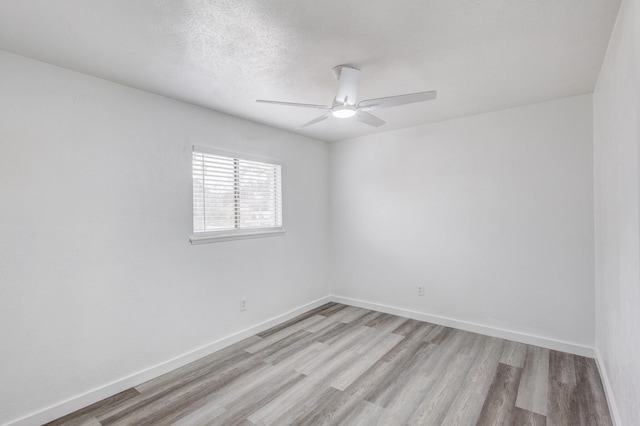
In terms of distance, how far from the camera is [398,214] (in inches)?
156

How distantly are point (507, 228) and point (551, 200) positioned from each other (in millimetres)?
463

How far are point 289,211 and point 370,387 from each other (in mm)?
2250

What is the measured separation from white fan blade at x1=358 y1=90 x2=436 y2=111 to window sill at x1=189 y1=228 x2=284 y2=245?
1.84 metres

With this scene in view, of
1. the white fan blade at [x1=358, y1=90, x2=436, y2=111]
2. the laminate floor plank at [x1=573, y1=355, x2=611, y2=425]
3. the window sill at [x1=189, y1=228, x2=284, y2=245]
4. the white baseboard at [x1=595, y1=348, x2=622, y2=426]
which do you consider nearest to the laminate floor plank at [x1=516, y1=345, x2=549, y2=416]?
the laminate floor plank at [x1=573, y1=355, x2=611, y2=425]

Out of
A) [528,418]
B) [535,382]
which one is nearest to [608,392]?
[535,382]

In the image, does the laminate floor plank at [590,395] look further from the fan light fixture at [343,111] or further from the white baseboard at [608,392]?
the fan light fixture at [343,111]

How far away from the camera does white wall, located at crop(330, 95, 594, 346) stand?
2.84m

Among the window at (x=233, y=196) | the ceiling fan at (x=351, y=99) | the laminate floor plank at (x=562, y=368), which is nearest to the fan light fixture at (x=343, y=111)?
the ceiling fan at (x=351, y=99)

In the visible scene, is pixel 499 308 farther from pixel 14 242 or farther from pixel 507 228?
pixel 14 242

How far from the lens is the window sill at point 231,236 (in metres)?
2.90

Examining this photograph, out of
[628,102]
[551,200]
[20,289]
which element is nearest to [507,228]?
[551,200]

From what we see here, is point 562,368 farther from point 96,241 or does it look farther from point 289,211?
point 96,241

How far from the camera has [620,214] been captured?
1.74m

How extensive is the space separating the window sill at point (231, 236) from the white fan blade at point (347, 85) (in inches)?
70.1
